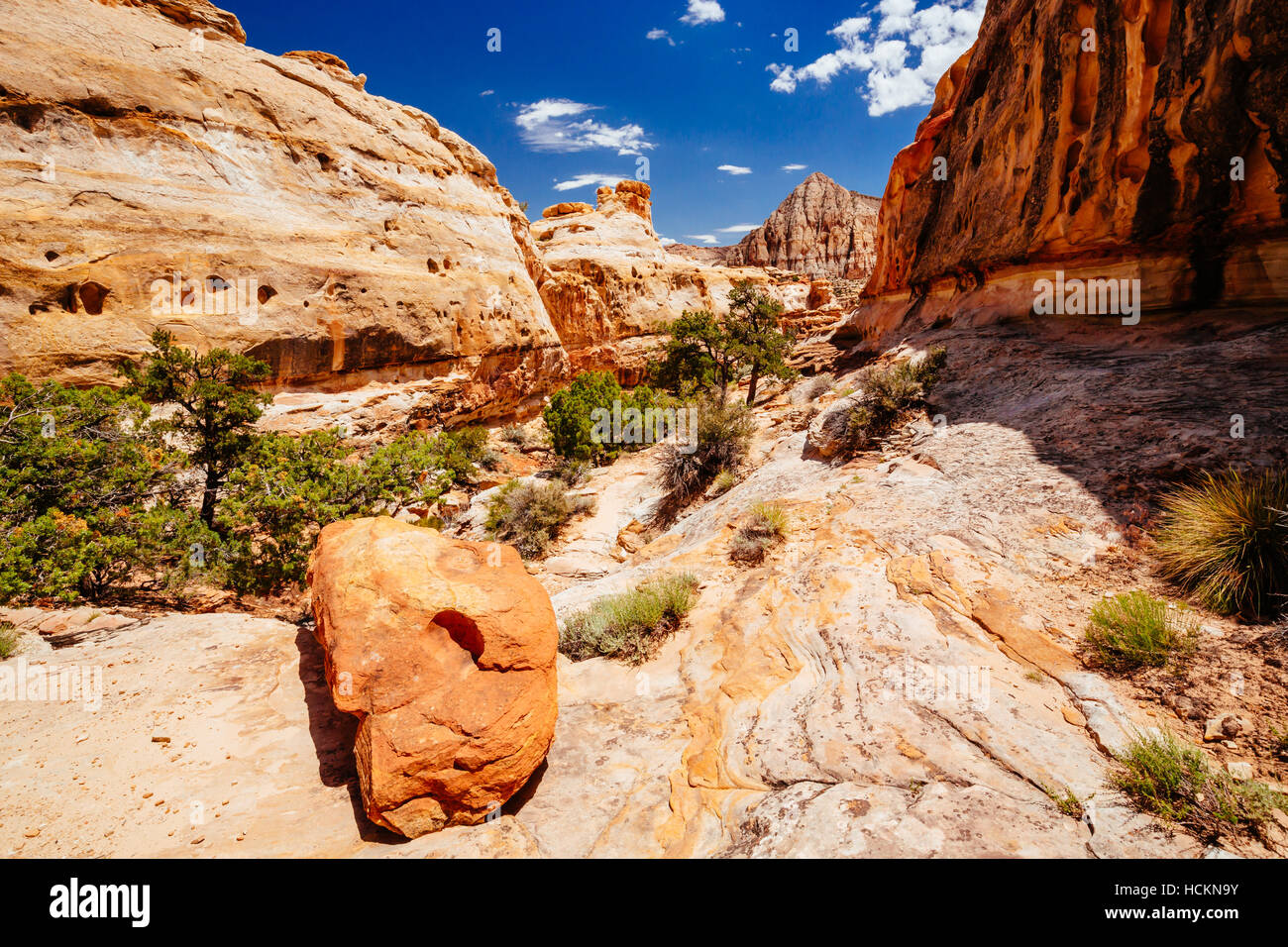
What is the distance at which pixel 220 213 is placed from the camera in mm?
13883

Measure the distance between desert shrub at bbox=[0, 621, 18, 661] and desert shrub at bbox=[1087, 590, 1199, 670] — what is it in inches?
431

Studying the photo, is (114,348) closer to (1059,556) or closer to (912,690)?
(912,690)

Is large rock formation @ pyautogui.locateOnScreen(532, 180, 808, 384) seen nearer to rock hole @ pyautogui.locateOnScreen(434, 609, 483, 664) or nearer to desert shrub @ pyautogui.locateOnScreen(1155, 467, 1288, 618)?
desert shrub @ pyautogui.locateOnScreen(1155, 467, 1288, 618)

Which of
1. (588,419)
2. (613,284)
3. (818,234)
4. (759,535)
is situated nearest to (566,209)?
(613,284)

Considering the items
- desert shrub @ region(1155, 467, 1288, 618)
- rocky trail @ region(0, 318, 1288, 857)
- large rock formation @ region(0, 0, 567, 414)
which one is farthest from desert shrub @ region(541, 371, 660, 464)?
desert shrub @ region(1155, 467, 1288, 618)

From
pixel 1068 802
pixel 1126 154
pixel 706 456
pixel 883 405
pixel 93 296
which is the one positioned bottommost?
pixel 1068 802

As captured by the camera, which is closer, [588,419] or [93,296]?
[93,296]

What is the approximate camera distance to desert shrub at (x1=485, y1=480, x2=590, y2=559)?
39.5 ft

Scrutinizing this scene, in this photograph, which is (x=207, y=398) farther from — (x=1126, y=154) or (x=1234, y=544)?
(x=1126, y=154)

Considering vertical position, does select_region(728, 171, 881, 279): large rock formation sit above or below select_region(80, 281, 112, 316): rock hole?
above

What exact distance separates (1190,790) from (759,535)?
5028 mm

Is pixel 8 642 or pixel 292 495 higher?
pixel 292 495

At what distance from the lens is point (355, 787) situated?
4.06 metres
